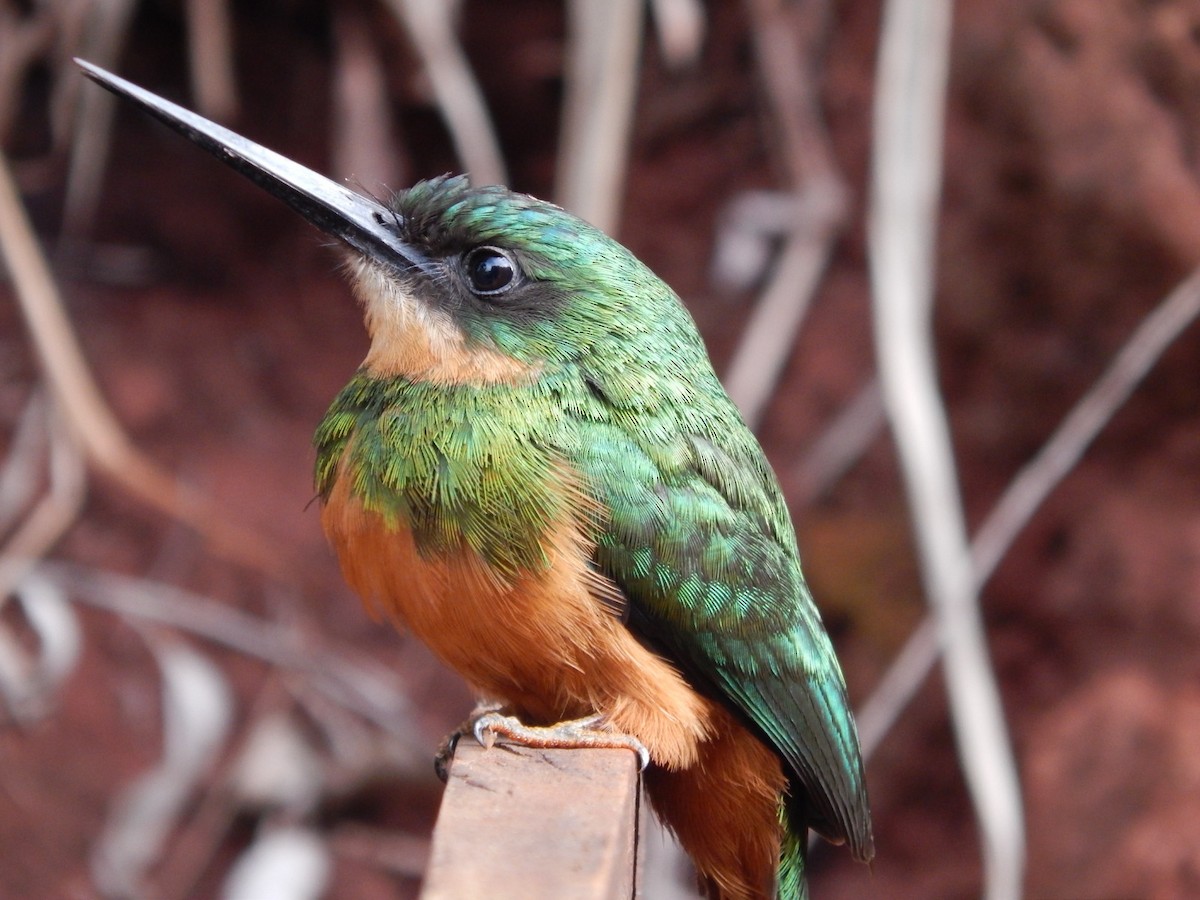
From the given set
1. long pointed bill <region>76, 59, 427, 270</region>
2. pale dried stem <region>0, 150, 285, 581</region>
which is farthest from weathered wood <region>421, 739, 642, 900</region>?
pale dried stem <region>0, 150, 285, 581</region>

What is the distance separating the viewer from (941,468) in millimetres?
2584

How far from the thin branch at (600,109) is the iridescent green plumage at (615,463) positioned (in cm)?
108

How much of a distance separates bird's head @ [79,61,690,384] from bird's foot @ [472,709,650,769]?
40 centimetres

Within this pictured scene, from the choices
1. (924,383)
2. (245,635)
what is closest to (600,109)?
(924,383)

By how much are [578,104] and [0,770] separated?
78.0 inches

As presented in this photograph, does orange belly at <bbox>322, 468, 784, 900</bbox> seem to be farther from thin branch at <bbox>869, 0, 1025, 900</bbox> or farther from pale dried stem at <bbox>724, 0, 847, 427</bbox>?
pale dried stem at <bbox>724, 0, 847, 427</bbox>

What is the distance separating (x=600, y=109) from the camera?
2896mm

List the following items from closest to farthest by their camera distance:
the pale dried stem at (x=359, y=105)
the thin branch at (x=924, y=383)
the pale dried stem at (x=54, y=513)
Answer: the thin branch at (x=924, y=383), the pale dried stem at (x=54, y=513), the pale dried stem at (x=359, y=105)

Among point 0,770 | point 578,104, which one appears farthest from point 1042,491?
point 0,770

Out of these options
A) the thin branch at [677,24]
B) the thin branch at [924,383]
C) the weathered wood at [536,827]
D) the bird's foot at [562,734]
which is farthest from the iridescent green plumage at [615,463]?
the thin branch at [677,24]

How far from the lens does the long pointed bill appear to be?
156 centimetres

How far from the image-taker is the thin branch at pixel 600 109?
2.87m

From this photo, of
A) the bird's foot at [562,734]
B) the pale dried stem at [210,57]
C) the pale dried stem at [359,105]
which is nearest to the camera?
the bird's foot at [562,734]

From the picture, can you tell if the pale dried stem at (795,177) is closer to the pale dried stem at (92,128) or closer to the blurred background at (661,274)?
the blurred background at (661,274)
